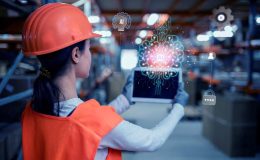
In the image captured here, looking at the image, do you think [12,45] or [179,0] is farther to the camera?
[12,45]

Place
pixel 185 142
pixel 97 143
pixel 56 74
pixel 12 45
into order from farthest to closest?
pixel 12 45, pixel 185 142, pixel 56 74, pixel 97 143

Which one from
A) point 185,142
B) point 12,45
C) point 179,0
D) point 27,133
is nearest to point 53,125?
point 27,133

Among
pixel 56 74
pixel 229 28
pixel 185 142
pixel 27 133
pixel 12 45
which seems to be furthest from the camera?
pixel 12 45

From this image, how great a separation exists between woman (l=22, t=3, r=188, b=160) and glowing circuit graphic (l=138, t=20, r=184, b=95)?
0.30 metres

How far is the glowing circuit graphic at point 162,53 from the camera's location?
1.56 meters

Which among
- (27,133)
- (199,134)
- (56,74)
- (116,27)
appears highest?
(116,27)

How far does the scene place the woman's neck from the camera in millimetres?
1298

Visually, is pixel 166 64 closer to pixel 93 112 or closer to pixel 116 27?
pixel 116 27

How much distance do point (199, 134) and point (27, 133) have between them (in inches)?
209

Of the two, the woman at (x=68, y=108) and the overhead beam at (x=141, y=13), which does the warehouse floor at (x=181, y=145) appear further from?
the woman at (x=68, y=108)

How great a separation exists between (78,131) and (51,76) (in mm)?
296

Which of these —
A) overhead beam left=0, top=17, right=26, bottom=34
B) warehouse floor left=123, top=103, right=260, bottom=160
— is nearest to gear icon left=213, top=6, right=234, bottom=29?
warehouse floor left=123, top=103, right=260, bottom=160

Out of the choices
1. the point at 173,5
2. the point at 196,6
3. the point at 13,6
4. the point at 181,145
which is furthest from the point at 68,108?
the point at 181,145

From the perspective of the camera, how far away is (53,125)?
49.8 inches
